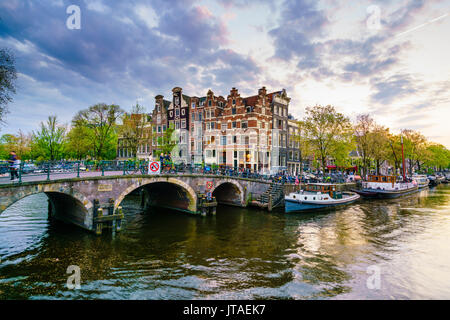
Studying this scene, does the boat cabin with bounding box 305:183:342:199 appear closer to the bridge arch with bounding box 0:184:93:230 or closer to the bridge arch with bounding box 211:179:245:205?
the bridge arch with bounding box 211:179:245:205

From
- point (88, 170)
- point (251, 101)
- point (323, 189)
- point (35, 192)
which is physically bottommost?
point (323, 189)

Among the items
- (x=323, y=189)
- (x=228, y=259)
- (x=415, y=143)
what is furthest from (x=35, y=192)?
(x=415, y=143)

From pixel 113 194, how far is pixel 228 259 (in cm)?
1092

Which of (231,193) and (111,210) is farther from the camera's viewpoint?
(231,193)

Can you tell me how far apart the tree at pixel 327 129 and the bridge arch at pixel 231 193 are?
1615cm

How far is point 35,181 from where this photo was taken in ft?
48.1

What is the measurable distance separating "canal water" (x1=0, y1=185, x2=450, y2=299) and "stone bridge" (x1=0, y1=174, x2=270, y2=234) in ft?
4.52

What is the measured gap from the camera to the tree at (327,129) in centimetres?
3834

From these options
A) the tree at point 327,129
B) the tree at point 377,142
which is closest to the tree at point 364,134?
the tree at point 377,142

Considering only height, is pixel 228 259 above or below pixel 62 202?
below

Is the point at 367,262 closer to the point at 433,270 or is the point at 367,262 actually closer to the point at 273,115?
the point at 433,270

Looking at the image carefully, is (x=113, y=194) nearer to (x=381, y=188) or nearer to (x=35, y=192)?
(x=35, y=192)

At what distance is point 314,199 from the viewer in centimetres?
2808

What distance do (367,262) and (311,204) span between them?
1455cm
